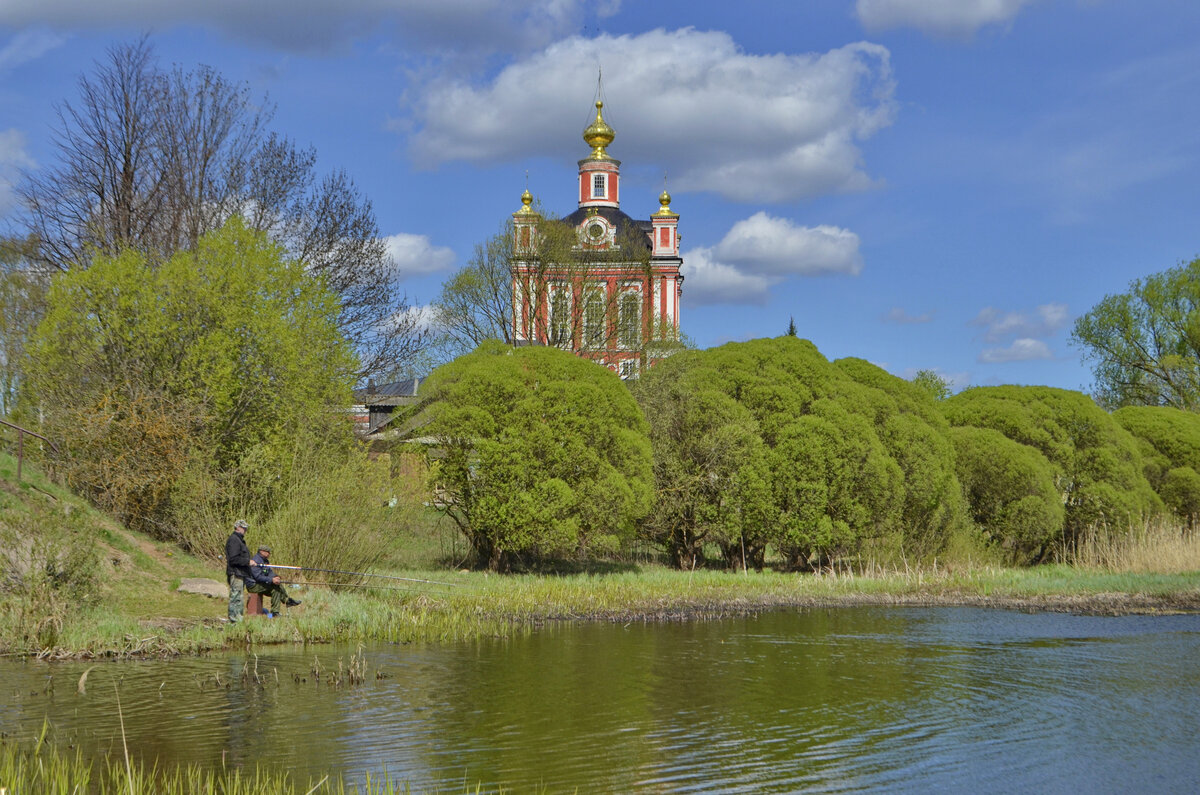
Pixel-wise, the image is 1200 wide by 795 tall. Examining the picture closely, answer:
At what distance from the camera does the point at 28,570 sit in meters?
14.4

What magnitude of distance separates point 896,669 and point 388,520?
9.10 meters

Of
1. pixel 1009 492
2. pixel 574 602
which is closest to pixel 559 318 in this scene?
pixel 1009 492

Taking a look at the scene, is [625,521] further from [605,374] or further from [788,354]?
[788,354]

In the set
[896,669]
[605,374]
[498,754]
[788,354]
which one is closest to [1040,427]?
[788,354]

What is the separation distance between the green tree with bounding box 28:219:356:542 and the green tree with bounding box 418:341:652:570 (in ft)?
8.39

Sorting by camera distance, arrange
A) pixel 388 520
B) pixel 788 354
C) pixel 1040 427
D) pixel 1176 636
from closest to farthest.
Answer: pixel 1176 636, pixel 388 520, pixel 788 354, pixel 1040 427

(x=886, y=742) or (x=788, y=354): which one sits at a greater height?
(x=788, y=354)

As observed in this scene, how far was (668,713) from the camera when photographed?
11117 millimetres

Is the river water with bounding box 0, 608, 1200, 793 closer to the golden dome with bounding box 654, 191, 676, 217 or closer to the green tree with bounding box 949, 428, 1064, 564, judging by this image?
the green tree with bounding box 949, 428, 1064, 564

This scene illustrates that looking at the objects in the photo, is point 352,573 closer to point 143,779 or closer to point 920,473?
point 143,779

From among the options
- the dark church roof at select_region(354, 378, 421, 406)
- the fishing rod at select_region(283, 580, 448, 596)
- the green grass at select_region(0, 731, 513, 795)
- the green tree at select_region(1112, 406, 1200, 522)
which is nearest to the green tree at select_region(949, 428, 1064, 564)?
the green tree at select_region(1112, 406, 1200, 522)

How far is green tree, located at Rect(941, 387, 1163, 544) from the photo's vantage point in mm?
29922

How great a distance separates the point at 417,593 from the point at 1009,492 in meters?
17.2

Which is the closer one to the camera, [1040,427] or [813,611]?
[813,611]
